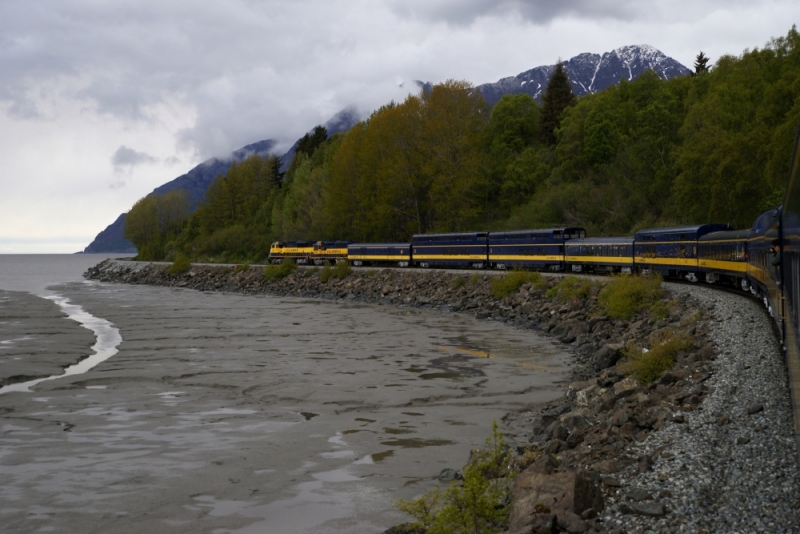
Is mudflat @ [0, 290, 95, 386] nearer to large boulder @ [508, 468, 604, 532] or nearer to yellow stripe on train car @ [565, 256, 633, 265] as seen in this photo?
large boulder @ [508, 468, 604, 532]

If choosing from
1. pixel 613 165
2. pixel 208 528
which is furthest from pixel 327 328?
pixel 613 165

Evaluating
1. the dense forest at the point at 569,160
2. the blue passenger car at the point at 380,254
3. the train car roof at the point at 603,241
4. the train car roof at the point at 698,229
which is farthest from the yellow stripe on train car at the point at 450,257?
the train car roof at the point at 698,229

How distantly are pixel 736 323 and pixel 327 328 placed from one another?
934 inches

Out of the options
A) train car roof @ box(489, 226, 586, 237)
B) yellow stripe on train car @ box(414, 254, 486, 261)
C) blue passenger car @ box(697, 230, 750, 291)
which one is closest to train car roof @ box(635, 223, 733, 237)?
blue passenger car @ box(697, 230, 750, 291)

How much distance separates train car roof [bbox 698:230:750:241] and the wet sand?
953 centimetres

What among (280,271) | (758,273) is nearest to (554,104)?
(280,271)

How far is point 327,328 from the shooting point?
41.9m

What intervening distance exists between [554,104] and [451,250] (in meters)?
43.7

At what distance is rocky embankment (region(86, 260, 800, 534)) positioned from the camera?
29.8 feet

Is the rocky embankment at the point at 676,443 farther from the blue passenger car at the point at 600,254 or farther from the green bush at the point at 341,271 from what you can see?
the green bush at the point at 341,271

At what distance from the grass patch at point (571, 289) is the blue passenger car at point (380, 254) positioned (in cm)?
3237

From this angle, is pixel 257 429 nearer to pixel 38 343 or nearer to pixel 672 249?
pixel 38 343

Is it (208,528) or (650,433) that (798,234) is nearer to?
(650,433)

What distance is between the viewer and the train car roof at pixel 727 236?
3303 centimetres
